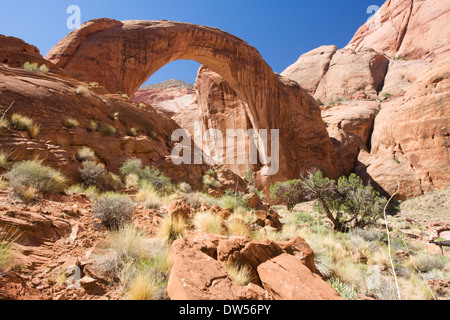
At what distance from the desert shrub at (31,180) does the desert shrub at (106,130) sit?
2.93m

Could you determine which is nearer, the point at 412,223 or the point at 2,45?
the point at 2,45

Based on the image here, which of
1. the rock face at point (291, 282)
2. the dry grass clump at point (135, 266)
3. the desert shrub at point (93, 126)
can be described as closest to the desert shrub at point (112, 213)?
the dry grass clump at point (135, 266)

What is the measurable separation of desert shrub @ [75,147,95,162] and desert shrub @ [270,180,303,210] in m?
12.4

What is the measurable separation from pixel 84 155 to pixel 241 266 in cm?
509

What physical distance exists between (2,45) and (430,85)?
27.2 m

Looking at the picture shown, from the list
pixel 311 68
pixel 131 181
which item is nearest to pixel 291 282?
pixel 131 181

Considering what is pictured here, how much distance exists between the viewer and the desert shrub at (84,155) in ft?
18.7

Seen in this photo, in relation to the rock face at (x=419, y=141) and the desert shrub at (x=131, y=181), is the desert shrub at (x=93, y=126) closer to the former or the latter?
the desert shrub at (x=131, y=181)

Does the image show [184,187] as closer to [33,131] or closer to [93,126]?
[93,126]

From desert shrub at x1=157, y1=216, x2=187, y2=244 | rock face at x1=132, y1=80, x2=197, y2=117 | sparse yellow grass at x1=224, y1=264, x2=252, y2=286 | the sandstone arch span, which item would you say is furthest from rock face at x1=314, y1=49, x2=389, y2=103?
sparse yellow grass at x1=224, y1=264, x2=252, y2=286
